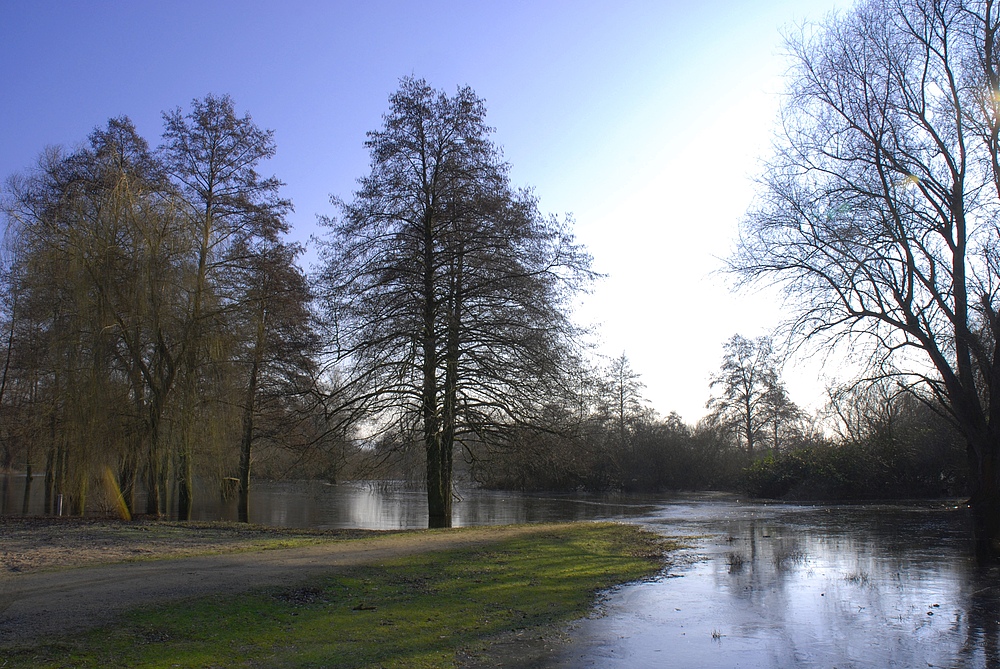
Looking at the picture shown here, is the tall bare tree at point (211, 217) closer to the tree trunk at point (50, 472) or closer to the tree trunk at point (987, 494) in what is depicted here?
the tree trunk at point (50, 472)

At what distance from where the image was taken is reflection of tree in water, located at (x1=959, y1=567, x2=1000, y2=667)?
684cm

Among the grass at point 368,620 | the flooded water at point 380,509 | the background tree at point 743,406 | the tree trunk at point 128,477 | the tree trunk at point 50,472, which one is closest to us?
the grass at point 368,620

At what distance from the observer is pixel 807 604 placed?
9203 mm

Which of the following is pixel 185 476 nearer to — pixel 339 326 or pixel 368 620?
pixel 339 326

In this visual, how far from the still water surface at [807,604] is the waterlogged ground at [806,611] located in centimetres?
2

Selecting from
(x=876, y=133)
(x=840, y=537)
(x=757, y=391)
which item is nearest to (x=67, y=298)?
(x=840, y=537)

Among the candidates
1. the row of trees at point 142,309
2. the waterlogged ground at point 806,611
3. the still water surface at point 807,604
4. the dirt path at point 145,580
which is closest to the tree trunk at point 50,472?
the row of trees at point 142,309

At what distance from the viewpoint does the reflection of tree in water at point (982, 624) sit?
6844 millimetres

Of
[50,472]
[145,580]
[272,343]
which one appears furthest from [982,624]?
[50,472]

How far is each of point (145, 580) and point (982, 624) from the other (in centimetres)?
1024

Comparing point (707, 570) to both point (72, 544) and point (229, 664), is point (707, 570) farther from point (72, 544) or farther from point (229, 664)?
point (72, 544)

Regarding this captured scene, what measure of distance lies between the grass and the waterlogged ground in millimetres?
875

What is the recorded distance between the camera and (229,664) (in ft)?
19.9

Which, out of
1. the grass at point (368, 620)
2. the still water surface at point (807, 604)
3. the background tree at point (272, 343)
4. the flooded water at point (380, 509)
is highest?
the background tree at point (272, 343)
